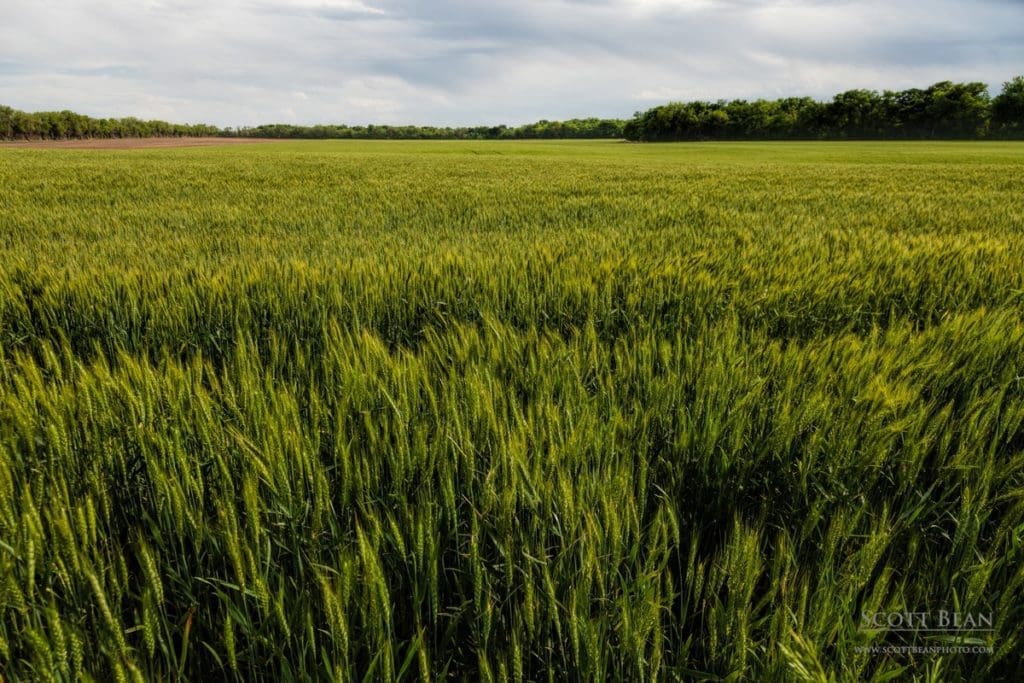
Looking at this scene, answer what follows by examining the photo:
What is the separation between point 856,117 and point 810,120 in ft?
19.2

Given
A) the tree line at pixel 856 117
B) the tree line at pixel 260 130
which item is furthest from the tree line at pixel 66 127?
the tree line at pixel 856 117

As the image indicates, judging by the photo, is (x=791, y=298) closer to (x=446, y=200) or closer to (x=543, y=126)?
(x=446, y=200)

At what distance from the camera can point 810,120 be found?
8581 cm

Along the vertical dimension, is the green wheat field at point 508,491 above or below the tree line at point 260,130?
below

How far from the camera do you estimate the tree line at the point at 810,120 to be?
7688 centimetres

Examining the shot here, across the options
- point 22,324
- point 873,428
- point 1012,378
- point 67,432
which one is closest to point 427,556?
point 67,432

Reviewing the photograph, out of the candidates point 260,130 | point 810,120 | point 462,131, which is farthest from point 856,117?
point 260,130

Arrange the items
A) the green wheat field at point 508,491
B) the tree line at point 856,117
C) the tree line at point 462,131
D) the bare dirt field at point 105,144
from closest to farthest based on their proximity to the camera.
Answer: the green wheat field at point 508,491, the bare dirt field at point 105,144, the tree line at point 856,117, the tree line at point 462,131

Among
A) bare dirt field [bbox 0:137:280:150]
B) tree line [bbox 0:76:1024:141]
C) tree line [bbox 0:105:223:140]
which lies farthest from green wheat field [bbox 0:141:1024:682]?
tree line [bbox 0:105:223:140]

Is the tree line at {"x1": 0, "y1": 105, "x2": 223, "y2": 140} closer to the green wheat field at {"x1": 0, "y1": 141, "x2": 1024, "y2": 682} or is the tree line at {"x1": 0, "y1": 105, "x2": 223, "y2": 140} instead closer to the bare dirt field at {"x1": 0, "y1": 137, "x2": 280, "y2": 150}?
the bare dirt field at {"x1": 0, "y1": 137, "x2": 280, "y2": 150}

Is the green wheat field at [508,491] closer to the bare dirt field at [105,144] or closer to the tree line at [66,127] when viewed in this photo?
the bare dirt field at [105,144]

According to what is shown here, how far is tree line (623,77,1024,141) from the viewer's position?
251 feet

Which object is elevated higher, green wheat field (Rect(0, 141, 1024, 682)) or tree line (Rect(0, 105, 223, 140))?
tree line (Rect(0, 105, 223, 140))

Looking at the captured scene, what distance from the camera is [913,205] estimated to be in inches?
313
